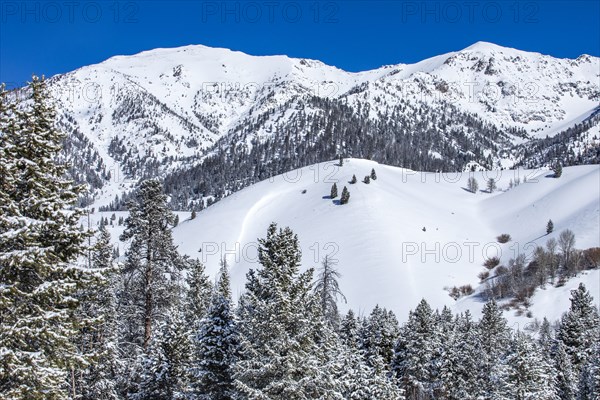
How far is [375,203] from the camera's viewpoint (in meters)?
154

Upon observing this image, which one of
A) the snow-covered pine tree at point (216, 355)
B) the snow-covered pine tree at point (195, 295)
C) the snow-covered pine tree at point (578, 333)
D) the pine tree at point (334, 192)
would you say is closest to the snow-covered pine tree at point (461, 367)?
the snow-covered pine tree at point (578, 333)

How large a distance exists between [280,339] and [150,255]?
9727 mm

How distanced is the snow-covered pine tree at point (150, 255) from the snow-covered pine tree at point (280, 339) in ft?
21.3

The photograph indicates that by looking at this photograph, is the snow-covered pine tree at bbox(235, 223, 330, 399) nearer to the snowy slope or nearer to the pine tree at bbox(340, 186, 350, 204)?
the snowy slope

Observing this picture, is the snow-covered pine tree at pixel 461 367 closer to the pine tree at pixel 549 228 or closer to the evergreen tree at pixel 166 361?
the evergreen tree at pixel 166 361

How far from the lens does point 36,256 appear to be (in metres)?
13.2

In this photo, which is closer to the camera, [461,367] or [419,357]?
[461,367]

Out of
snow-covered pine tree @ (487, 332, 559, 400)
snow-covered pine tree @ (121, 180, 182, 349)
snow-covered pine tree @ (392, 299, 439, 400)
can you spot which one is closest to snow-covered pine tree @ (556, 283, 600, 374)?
snow-covered pine tree @ (392, 299, 439, 400)

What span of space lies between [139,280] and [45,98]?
50.1 feet

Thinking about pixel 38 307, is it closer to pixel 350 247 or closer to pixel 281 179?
pixel 350 247

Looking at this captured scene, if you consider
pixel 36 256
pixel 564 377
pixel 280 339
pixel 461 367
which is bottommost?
pixel 564 377

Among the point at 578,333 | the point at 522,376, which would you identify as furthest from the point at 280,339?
the point at 578,333

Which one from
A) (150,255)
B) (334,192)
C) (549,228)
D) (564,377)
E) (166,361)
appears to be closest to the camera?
(150,255)

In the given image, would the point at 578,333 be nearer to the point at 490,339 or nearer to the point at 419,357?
the point at 490,339
